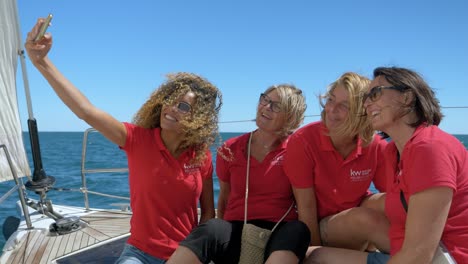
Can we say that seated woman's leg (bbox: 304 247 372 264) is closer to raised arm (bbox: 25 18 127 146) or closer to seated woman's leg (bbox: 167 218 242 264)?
seated woman's leg (bbox: 167 218 242 264)

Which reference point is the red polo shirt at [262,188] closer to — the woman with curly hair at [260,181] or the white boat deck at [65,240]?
the woman with curly hair at [260,181]

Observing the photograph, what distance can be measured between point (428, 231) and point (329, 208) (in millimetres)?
864

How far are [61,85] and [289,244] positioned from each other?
4.37ft

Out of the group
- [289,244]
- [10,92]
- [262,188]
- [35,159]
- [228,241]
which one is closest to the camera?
[289,244]

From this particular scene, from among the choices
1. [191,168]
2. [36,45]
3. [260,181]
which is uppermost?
[36,45]

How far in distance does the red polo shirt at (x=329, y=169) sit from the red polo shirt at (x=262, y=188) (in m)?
0.11

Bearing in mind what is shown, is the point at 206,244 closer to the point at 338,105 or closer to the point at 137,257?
the point at 137,257

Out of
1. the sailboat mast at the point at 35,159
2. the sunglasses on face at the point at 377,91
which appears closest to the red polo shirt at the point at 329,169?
the sunglasses on face at the point at 377,91

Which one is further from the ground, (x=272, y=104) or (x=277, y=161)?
(x=272, y=104)

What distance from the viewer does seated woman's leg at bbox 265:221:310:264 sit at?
1.83 m

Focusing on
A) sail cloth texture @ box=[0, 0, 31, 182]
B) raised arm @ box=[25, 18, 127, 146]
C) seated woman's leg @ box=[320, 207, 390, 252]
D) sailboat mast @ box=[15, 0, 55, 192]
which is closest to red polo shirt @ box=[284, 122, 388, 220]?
seated woman's leg @ box=[320, 207, 390, 252]

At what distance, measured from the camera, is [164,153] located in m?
2.17

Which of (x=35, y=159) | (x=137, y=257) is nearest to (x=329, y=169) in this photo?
(x=137, y=257)

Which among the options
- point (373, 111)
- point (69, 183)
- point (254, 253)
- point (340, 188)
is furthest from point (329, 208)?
point (69, 183)
